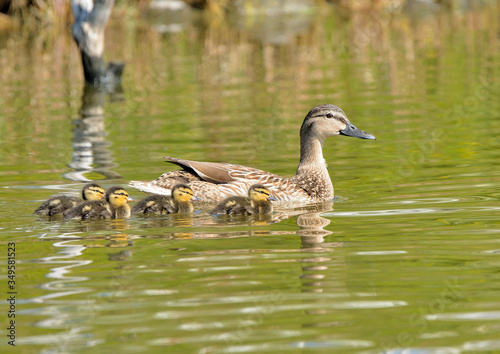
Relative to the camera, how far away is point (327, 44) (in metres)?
21.8

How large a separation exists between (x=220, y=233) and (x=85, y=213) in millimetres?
1102

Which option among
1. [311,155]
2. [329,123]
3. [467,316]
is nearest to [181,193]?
[311,155]

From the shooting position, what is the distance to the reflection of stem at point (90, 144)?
9213 mm

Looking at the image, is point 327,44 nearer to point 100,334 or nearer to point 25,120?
point 25,120

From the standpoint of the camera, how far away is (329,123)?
8.27 meters

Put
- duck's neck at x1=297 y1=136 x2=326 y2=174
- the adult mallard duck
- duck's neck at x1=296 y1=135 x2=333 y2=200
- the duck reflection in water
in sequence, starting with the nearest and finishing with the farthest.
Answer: the duck reflection in water, the adult mallard duck, duck's neck at x1=296 y1=135 x2=333 y2=200, duck's neck at x1=297 y1=136 x2=326 y2=174

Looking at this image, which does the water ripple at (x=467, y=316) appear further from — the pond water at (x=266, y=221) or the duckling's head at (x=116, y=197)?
the duckling's head at (x=116, y=197)

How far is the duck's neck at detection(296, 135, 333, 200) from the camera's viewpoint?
7895 mm

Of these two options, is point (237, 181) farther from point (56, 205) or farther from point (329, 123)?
point (56, 205)

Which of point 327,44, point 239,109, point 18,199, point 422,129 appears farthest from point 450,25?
point 18,199

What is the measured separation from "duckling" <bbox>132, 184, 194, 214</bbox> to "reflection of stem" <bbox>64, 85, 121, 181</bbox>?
5.76 feet

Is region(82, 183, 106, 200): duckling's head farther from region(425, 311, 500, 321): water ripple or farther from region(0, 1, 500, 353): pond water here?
region(425, 311, 500, 321): water ripple

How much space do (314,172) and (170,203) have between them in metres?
1.52

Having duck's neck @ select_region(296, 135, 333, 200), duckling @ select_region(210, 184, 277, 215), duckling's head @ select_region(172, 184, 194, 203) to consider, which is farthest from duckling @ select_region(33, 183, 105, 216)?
duck's neck @ select_region(296, 135, 333, 200)
